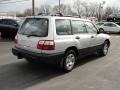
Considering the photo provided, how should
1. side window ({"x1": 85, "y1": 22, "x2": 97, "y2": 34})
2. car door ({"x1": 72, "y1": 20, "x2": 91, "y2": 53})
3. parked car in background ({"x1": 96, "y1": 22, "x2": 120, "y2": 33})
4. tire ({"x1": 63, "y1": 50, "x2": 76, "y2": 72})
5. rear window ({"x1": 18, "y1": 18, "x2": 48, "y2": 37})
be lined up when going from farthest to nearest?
parked car in background ({"x1": 96, "y1": 22, "x2": 120, "y2": 33}) < side window ({"x1": 85, "y1": 22, "x2": 97, "y2": 34}) < car door ({"x1": 72, "y1": 20, "x2": 91, "y2": 53}) < tire ({"x1": 63, "y1": 50, "x2": 76, "y2": 72}) < rear window ({"x1": 18, "y1": 18, "x2": 48, "y2": 37})

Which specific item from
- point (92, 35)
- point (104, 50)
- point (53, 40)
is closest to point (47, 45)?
point (53, 40)

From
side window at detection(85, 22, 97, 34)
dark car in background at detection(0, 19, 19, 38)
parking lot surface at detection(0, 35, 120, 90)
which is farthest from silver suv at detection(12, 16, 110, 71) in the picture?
dark car in background at detection(0, 19, 19, 38)

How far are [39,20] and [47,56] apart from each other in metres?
1.18

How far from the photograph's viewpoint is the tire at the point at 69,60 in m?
6.81

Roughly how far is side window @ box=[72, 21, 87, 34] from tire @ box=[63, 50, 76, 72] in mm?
720

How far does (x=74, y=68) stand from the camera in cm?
746

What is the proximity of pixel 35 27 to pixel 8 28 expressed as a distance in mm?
10018

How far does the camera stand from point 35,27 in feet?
21.6

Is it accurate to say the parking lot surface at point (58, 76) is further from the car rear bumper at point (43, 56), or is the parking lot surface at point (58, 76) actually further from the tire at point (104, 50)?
the tire at point (104, 50)

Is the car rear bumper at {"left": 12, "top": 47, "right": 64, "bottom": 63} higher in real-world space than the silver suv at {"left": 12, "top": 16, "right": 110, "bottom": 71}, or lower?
lower

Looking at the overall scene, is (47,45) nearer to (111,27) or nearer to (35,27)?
(35,27)

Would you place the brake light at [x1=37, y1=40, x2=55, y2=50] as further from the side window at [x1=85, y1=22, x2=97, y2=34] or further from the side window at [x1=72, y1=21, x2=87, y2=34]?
the side window at [x1=85, y1=22, x2=97, y2=34]

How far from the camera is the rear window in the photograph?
636 centimetres

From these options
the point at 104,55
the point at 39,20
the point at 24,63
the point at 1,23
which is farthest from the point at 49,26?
the point at 1,23
